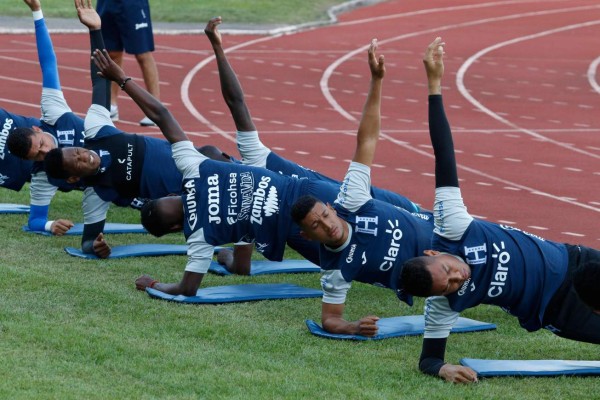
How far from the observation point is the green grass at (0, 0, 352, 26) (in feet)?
75.5

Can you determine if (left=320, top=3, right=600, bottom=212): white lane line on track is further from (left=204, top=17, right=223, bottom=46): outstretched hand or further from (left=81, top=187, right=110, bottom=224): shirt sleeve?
(left=81, top=187, right=110, bottom=224): shirt sleeve

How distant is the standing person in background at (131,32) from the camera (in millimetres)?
13641

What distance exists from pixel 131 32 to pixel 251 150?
5743 millimetres

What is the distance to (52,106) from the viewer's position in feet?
30.7

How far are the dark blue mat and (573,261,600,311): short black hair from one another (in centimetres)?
339

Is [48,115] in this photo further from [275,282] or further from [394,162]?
[394,162]

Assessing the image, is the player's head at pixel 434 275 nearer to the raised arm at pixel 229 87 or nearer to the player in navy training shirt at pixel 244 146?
the player in navy training shirt at pixel 244 146

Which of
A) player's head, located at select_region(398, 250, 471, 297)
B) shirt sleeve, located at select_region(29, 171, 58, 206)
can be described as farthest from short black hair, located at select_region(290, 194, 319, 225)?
shirt sleeve, located at select_region(29, 171, 58, 206)

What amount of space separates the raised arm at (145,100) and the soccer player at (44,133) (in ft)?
4.05

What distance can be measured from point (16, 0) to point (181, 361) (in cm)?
1944

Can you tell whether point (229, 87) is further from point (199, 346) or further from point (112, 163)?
point (199, 346)

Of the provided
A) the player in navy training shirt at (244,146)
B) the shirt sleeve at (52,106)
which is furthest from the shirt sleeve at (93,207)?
the player in navy training shirt at (244,146)

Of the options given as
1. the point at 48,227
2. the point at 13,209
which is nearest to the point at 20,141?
the point at 48,227

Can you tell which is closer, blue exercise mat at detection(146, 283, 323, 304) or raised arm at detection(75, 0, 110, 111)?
blue exercise mat at detection(146, 283, 323, 304)
